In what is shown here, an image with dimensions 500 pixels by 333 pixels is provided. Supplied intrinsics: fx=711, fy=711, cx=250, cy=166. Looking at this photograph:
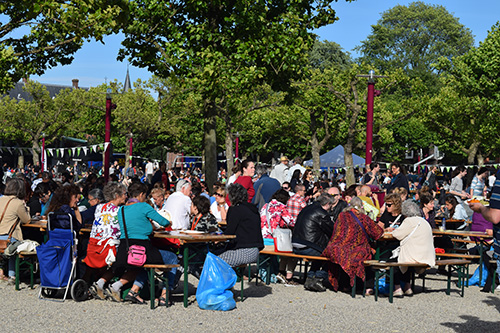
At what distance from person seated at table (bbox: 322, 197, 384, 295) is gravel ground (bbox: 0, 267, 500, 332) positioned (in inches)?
18.1

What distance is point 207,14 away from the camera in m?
18.3

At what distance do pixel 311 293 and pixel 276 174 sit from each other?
6827 millimetres

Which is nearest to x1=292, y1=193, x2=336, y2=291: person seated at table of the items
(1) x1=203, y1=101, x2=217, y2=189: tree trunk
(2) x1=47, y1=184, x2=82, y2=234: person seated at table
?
(2) x1=47, y1=184, x2=82, y2=234: person seated at table

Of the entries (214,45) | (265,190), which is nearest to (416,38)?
(214,45)

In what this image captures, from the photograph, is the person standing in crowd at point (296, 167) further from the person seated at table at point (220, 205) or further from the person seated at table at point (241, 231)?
the person seated at table at point (241, 231)

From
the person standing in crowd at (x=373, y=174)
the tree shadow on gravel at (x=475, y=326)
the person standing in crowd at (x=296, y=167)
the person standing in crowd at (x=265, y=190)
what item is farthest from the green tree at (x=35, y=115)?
the tree shadow on gravel at (x=475, y=326)

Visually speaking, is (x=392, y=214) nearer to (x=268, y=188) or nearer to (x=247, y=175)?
(x=268, y=188)

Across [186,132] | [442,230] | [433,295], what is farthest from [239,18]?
[186,132]

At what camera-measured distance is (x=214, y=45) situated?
18.0 metres

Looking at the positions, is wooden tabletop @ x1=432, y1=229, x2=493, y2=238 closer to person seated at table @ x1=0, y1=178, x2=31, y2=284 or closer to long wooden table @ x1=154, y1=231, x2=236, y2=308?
long wooden table @ x1=154, y1=231, x2=236, y2=308

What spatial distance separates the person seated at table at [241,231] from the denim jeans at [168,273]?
649 mm

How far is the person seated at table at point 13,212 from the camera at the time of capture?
400 inches

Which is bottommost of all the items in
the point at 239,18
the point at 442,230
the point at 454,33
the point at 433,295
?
the point at 433,295

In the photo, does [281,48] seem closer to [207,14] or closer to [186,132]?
[207,14]
